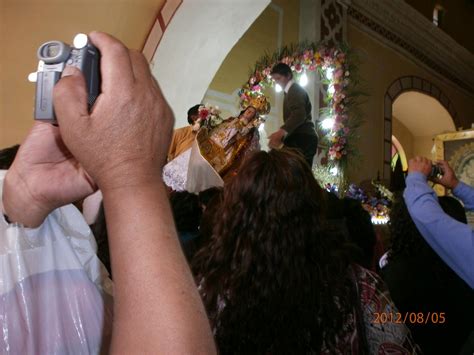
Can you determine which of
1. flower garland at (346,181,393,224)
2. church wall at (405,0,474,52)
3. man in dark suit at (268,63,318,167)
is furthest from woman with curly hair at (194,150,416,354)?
church wall at (405,0,474,52)

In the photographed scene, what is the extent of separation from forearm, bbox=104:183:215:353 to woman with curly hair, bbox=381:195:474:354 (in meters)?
1.41

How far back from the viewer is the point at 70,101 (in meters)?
0.48

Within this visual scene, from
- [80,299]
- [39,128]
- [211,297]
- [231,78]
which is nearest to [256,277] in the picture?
[211,297]

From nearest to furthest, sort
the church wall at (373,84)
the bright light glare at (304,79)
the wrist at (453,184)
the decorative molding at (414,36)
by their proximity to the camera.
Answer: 1. the wrist at (453,184)
2. the bright light glare at (304,79)
3. the church wall at (373,84)
4. the decorative molding at (414,36)

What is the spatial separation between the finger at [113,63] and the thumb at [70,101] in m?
0.03

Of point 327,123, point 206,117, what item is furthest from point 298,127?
point 327,123

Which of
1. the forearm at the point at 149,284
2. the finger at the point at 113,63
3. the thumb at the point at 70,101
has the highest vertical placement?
the finger at the point at 113,63

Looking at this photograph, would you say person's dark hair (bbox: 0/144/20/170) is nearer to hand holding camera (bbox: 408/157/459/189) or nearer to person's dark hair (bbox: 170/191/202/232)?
person's dark hair (bbox: 170/191/202/232)

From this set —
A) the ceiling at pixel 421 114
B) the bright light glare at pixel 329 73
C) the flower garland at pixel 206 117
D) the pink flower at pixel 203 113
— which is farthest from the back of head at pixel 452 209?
the ceiling at pixel 421 114

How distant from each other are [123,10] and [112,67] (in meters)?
4.00

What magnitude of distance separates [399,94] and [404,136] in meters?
4.59

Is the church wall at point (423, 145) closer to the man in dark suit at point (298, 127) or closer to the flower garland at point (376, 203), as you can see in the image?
the flower garland at point (376, 203)

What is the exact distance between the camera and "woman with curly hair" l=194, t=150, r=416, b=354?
1.14 meters

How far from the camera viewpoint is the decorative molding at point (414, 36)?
7.34m
